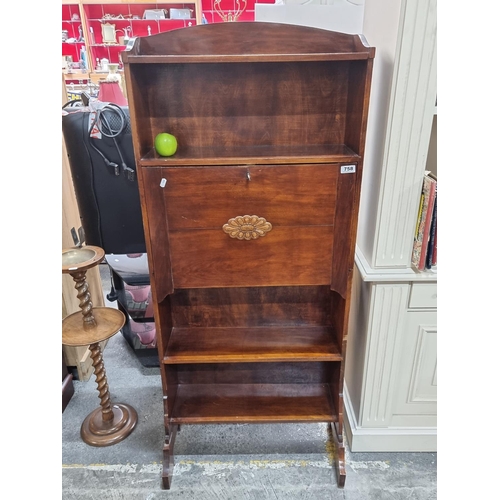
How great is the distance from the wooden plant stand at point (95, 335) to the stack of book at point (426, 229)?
1180mm

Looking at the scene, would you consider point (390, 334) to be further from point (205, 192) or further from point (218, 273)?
point (205, 192)

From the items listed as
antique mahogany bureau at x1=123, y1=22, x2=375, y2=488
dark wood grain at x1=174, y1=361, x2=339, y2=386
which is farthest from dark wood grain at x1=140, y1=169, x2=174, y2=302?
dark wood grain at x1=174, y1=361, x2=339, y2=386

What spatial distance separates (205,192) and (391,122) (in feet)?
1.98

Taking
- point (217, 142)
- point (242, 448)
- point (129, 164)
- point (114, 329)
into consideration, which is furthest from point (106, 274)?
point (217, 142)

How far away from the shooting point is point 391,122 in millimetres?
1188

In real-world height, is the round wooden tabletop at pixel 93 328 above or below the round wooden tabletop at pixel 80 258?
below

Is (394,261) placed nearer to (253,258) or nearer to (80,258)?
→ (253,258)

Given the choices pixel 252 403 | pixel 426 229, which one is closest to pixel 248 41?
pixel 426 229

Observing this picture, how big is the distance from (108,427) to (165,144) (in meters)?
1.29

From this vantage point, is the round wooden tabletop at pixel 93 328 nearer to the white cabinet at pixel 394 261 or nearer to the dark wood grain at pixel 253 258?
the dark wood grain at pixel 253 258

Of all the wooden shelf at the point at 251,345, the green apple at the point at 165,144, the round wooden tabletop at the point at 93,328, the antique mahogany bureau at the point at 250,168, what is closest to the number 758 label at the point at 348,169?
the antique mahogany bureau at the point at 250,168

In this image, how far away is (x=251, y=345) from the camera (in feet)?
4.91

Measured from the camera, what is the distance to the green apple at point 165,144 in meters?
1.19

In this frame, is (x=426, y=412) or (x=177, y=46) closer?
(x=177, y=46)
